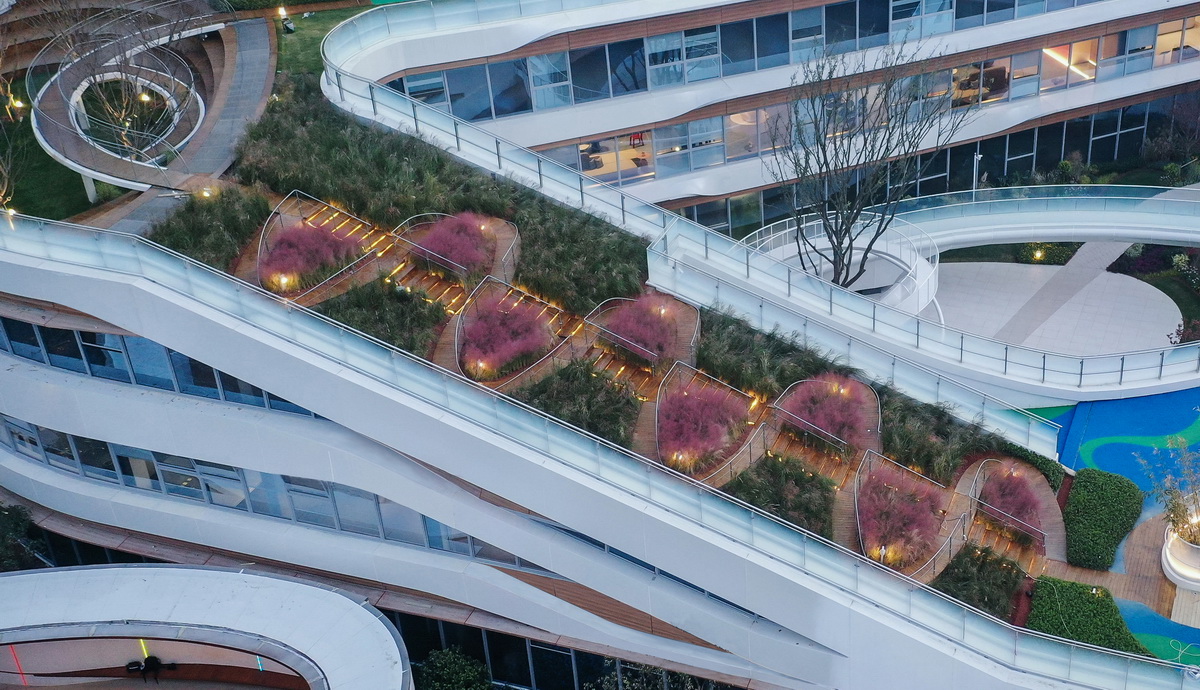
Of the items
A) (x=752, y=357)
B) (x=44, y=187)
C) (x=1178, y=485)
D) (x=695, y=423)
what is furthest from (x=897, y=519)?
(x=44, y=187)

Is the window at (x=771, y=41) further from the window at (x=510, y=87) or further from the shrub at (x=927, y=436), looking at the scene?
the shrub at (x=927, y=436)

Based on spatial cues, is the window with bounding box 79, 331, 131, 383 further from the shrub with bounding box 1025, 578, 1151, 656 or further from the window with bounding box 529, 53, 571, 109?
the shrub with bounding box 1025, 578, 1151, 656

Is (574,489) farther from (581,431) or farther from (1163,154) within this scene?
(1163,154)

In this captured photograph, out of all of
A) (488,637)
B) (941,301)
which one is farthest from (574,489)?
(941,301)

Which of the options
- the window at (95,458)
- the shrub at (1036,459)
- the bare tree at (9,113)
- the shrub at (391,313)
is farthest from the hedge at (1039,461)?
the bare tree at (9,113)

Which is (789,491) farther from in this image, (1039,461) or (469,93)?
(469,93)

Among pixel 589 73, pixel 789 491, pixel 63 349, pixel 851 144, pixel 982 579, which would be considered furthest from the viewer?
pixel 589 73

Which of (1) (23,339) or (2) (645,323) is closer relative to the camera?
(2) (645,323)

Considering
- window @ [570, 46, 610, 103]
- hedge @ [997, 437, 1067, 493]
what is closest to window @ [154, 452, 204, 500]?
window @ [570, 46, 610, 103]
